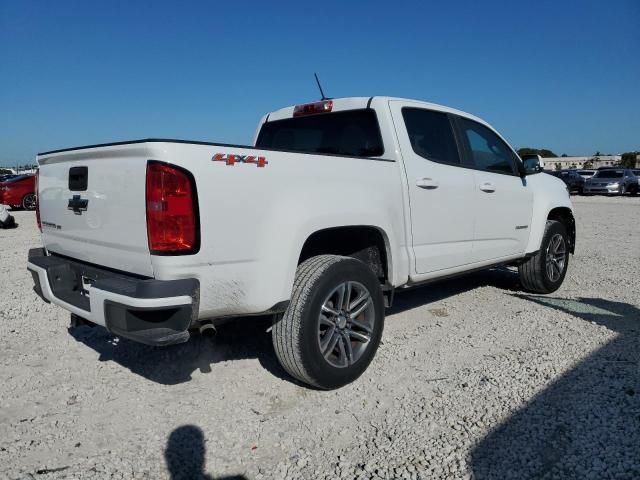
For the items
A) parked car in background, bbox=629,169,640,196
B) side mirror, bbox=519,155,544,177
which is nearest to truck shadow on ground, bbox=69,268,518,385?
side mirror, bbox=519,155,544,177

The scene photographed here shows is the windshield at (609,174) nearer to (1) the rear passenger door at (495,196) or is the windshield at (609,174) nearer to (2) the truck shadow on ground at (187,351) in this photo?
(1) the rear passenger door at (495,196)

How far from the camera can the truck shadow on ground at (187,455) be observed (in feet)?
7.45

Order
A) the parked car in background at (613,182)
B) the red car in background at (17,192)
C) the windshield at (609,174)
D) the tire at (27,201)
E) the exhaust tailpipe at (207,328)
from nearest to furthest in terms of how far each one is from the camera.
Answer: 1. the exhaust tailpipe at (207,328)
2. the red car in background at (17,192)
3. the tire at (27,201)
4. the parked car in background at (613,182)
5. the windshield at (609,174)

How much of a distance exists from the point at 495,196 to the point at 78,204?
3.50 meters

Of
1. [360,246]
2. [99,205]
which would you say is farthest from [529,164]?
[99,205]

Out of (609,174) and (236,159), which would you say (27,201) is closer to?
(236,159)

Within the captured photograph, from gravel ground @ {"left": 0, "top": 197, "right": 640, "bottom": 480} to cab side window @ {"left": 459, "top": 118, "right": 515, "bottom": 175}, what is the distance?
57.7 inches

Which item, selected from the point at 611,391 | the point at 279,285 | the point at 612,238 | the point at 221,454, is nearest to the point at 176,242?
the point at 279,285

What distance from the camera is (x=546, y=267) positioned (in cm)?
539

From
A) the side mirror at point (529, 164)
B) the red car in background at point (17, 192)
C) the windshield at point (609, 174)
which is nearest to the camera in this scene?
the side mirror at point (529, 164)

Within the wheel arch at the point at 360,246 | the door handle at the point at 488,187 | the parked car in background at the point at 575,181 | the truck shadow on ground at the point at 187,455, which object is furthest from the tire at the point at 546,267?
the parked car in background at the point at 575,181

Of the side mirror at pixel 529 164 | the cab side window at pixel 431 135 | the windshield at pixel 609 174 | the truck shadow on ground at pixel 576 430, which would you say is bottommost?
the truck shadow on ground at pixel 576 430

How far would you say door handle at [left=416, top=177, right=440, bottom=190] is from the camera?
3.58 meters

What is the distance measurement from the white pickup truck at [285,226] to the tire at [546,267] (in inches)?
41.5
